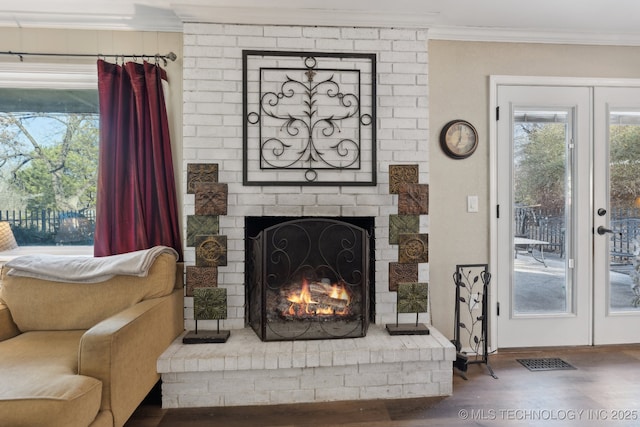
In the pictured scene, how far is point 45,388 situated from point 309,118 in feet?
6.26

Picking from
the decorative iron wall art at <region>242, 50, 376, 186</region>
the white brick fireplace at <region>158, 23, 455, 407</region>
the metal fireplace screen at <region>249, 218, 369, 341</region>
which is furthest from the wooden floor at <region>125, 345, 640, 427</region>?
the decorative iron wall art at <region>242, 50, 376, 186</region>

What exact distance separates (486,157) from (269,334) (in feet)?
6.55

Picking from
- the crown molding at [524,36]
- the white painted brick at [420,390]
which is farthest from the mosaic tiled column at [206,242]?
the crown molding at [524,36]

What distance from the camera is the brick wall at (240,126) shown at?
228 centimetres

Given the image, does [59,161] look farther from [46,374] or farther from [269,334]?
[269,334]

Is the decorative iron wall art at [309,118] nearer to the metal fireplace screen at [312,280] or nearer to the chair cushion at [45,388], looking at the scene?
the metal fireplace screen at [312,280]

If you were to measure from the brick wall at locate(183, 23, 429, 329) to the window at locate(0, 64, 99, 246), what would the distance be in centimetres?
89

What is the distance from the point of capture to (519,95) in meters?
2.62

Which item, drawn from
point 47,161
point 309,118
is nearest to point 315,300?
point 309,118

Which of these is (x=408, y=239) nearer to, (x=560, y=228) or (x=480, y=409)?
(x=480, y=409)

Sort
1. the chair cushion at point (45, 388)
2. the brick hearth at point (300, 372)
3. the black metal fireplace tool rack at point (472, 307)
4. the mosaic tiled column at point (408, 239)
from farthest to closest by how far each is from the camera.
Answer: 1. the black metal fireplace tool rack at point (472, 307)
2. the mosaic tiled column at point (408, 239)
3. the brick hearth at point (300, 372)
4. the chair cushion at point (45, 388)

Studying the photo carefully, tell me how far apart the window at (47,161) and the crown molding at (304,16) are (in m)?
1.00

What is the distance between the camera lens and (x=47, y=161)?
100 inches

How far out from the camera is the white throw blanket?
2.00 metres
